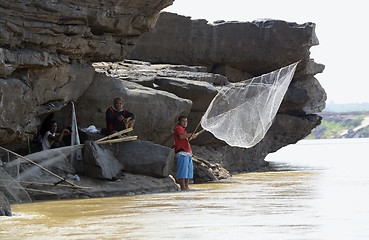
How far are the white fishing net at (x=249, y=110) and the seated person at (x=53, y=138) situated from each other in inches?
112

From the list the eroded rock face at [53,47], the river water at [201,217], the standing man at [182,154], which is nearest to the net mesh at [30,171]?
the river water at [201,217]

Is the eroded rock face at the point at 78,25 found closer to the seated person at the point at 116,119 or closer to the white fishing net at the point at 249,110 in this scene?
the seated person at the point at 116,119

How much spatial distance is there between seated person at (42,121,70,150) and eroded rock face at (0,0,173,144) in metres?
0.35

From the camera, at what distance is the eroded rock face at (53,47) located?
422 inches

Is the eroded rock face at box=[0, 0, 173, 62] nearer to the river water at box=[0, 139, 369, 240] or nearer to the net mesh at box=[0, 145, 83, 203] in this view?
the net mesh at box=[0, 145, 83, 203]

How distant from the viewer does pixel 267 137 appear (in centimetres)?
2431

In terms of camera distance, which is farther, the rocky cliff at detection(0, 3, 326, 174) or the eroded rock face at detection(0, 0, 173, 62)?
the rocky cliff at detection(0, 3, 326, 174)

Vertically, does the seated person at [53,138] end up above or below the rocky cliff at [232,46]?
below

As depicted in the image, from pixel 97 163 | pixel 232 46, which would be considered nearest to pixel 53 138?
pixel 97 163

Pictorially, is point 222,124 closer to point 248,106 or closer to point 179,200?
point 248,106

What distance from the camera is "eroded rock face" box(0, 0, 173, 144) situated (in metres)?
10.7

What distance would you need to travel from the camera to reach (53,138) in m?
12.2

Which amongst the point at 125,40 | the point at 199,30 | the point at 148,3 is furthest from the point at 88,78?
the point at 199,30

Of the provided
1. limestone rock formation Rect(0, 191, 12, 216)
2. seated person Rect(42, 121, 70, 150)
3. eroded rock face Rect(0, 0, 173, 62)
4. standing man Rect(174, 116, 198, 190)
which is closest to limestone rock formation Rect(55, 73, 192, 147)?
eroded rock face Rect(0, 0, 173, 62)
